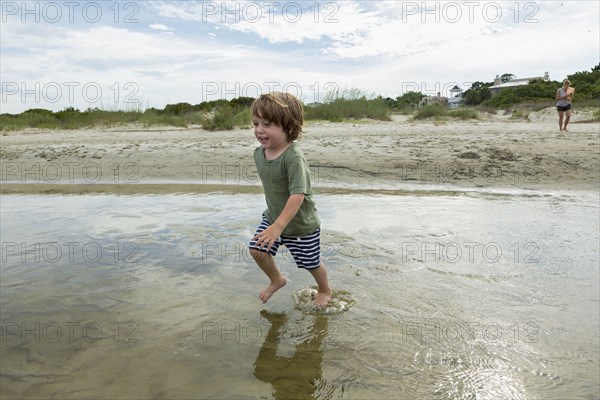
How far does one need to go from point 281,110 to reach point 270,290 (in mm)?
1029

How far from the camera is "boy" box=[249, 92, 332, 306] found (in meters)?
2.59

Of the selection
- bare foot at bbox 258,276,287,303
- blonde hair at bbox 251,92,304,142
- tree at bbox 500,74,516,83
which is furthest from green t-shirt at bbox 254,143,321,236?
tree at bbox 500,74,516,83

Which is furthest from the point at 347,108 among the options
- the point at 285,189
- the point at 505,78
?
the point at 505,78

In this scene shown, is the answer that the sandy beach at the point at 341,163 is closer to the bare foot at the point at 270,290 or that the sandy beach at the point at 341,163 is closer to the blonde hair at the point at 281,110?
the bare foot at the point at 270,290

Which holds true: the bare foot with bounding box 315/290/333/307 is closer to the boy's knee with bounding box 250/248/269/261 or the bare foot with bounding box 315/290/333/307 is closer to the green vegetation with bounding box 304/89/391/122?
the boy's knee with bounding box 250/248/269/261

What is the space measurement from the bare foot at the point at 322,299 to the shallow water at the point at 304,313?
11 centimetres

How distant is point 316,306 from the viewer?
2715 mm

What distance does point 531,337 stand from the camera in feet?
7.48

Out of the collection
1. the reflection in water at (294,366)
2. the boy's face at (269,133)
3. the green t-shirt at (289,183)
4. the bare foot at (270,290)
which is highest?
the boy's face at (269,133)

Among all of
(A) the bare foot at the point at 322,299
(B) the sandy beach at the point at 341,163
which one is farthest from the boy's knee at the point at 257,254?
(B) the sandy beach at the point at 341,163

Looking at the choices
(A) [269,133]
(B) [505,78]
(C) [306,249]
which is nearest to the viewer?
(A) [269,133]

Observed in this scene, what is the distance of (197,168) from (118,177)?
1.35m

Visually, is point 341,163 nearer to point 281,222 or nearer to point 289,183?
point 289,183

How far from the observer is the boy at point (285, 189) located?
2.59 m
